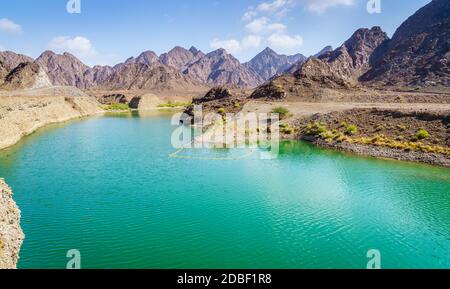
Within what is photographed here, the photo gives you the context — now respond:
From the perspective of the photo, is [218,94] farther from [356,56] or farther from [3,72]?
[3,72]

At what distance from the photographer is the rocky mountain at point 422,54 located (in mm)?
110500

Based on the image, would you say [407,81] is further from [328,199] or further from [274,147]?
[328,199]

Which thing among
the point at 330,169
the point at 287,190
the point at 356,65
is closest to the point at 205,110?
the point at 330,169

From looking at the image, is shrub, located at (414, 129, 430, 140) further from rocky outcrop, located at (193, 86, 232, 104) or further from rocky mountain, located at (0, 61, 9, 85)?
rocky mountain, located at (0, 61, 9, 85)

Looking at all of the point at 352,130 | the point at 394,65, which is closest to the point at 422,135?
the point at 352,130

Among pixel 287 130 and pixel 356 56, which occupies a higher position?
pixel 356 56

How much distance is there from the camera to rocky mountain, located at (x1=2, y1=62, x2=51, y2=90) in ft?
542

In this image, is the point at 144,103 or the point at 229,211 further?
the point at 144,103

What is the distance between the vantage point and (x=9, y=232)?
21562 mm

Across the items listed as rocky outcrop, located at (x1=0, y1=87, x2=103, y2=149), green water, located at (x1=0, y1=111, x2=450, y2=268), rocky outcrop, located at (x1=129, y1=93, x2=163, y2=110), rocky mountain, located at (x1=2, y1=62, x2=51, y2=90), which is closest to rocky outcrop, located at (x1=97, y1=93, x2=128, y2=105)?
rocky outcrop, located at (x1=129, y1=93, x2=163, y2=110)

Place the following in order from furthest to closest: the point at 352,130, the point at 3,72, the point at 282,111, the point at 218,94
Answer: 1. the point at 3,72
2. the point at 218,94
3. the point at 282,111
4. the point at 352,130

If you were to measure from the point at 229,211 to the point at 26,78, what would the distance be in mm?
176646

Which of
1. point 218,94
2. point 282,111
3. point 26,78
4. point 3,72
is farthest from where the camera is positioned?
point 3,72

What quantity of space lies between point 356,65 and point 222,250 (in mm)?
182978
